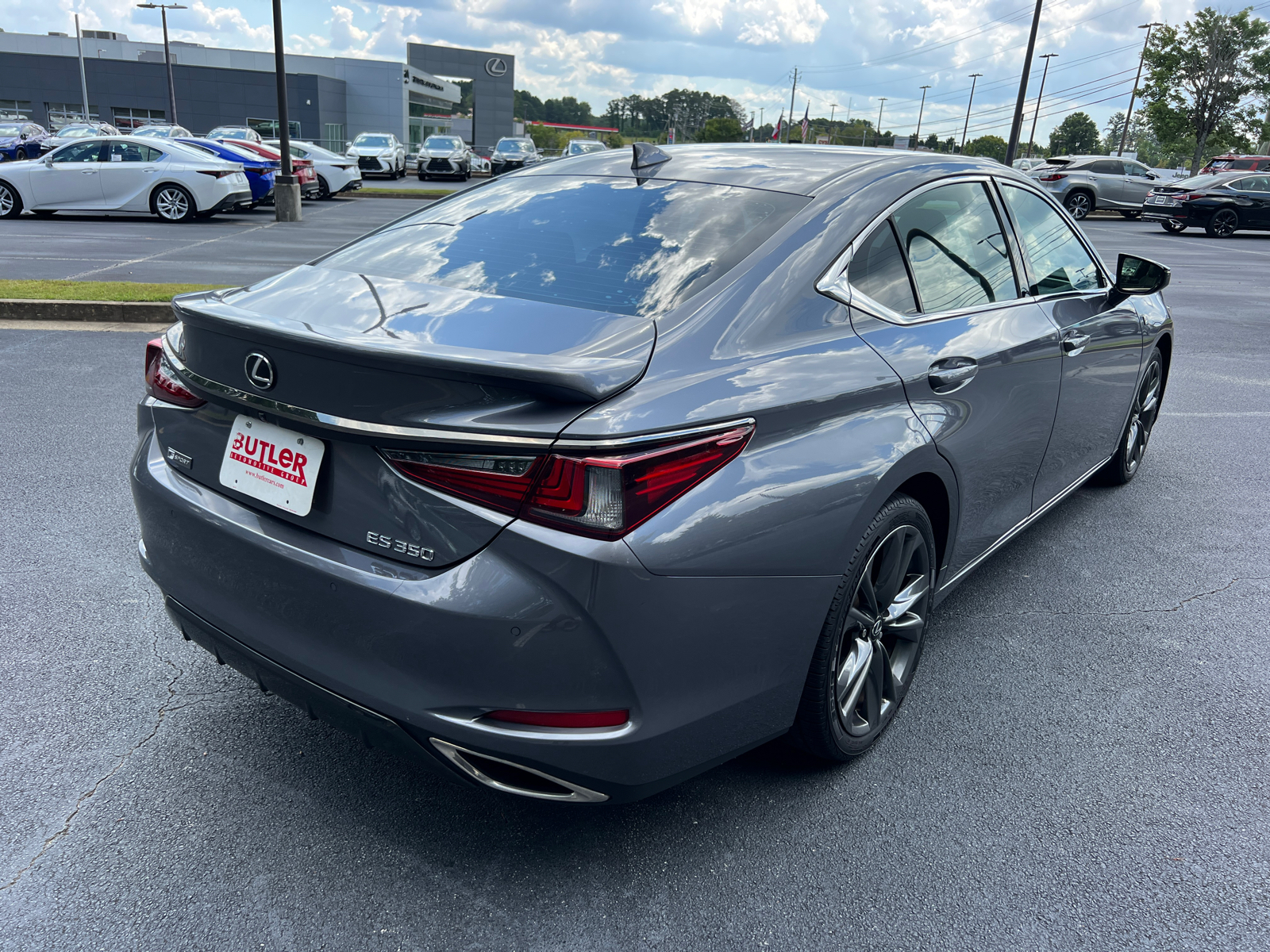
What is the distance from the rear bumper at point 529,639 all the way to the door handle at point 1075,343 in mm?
1855

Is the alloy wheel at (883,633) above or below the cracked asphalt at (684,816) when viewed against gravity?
above

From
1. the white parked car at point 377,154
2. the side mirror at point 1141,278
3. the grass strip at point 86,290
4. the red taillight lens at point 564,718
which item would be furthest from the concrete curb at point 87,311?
the white parked car at point 377,154

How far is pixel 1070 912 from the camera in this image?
2139 mm

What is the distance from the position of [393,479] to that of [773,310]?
985mm

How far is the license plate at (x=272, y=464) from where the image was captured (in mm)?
1985

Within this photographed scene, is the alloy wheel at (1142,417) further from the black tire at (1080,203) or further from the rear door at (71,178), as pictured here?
the black tire at (1080,203)

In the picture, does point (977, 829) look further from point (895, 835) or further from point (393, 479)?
point (393, 479)

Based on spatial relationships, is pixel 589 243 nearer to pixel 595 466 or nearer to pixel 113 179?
pixel 595 466

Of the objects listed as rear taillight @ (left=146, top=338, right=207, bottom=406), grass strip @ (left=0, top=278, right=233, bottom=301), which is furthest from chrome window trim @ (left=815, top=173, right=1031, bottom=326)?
grass strip @ (left=0, top=278, right=233, bottom=301)

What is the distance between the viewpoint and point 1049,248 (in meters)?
3.67

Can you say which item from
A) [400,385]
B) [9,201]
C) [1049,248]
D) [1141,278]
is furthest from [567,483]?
[9,201]

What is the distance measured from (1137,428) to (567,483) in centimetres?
442

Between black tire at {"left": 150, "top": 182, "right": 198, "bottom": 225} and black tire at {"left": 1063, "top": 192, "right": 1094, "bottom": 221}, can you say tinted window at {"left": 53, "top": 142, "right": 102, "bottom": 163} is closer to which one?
black tire at {"left": 150, "top": 182, "right": 198, "bottom": 225}

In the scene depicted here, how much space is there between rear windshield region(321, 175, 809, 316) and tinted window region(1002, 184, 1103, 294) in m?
1.34
